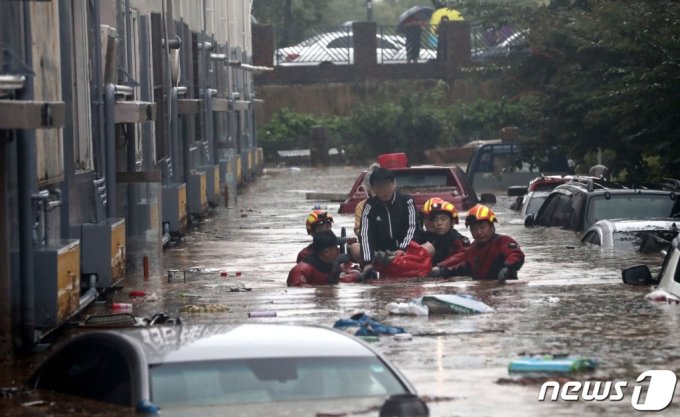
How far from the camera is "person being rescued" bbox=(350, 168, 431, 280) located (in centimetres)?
1831

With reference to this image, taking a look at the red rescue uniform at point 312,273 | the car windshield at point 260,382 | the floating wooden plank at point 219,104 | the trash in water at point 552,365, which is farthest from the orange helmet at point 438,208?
the floating wooden plank at point 219,104

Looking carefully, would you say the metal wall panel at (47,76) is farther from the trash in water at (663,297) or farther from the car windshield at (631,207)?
the car windshield at (631,207)

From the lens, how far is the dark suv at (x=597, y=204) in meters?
21.5

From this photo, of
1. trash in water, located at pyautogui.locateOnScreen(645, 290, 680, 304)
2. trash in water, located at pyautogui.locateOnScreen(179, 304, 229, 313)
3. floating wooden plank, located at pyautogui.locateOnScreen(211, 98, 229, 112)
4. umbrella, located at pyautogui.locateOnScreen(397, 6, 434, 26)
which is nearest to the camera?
trash in water, located at pyautogui.locateOnScreen(645, 290, 680, 304)

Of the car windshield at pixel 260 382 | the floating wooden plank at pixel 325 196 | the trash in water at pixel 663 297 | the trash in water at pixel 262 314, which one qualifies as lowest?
the floating wooden plank at pixel 325 196

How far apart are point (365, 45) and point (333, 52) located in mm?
1823

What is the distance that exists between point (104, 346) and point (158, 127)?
16976 mm

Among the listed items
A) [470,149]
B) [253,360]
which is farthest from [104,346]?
[470,149]

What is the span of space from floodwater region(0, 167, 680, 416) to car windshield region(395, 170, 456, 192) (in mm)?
2388

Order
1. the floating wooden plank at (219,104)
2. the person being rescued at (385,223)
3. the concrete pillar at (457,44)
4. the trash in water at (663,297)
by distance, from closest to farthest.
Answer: the trash in water at (663,297)
the person being rescued at (385,223)
the floating wooden plank at (219,104)
the concrete pillar at (457,44)

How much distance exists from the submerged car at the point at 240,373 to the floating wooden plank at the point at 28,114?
4.34 meters

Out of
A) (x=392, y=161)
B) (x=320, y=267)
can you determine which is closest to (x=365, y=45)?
(x=392, y=161)

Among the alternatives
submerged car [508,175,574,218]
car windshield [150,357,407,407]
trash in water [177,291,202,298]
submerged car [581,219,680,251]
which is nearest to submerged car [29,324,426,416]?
car windshield [150,357,407,407]

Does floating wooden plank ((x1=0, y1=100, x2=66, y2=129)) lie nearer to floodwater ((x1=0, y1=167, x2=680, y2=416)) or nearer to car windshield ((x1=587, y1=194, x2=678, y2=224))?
floodwater ((x1=0, y1=167, x2=680, y2=416))
